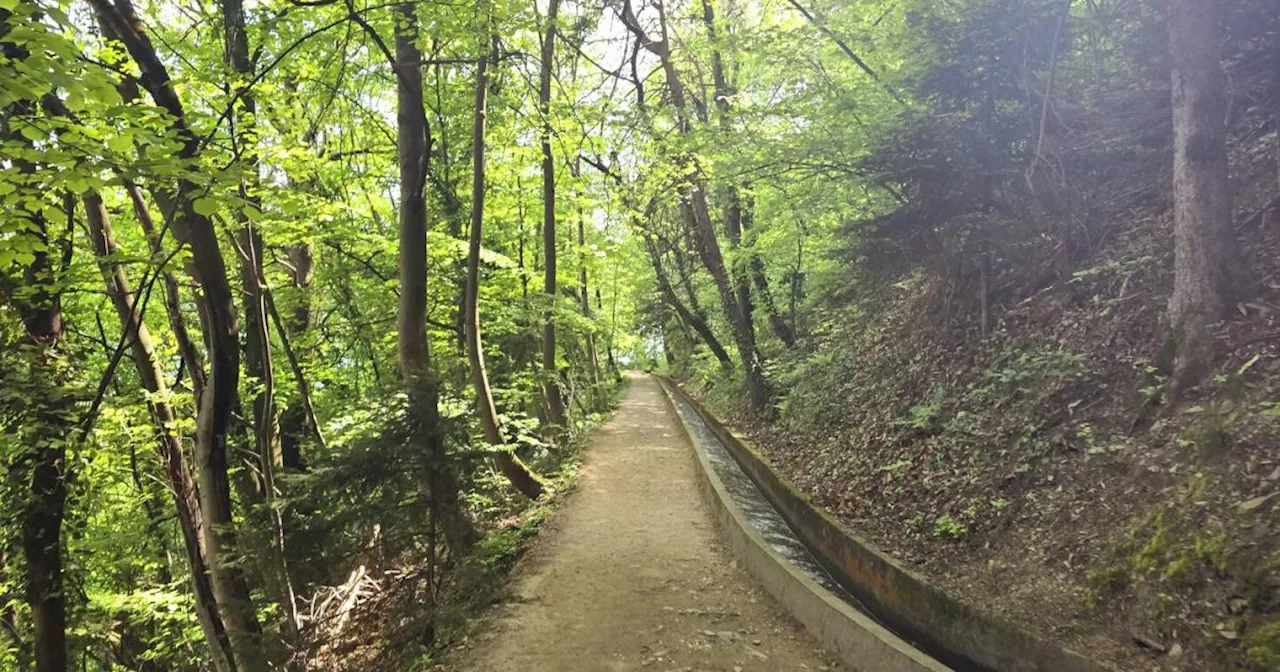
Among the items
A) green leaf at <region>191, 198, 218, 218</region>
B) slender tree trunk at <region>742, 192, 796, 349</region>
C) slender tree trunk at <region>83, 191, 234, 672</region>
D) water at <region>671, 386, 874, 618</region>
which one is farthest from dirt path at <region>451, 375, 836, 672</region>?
slender tree trunk at <region>742, 192, 796, 349</region>

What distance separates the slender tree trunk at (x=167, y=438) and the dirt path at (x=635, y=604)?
2717 millimetres

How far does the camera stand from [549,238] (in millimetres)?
13344

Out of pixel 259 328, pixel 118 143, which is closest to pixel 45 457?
pixel 259 328

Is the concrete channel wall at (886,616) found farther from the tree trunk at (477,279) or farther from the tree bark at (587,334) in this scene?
the tree bark at (587,334)

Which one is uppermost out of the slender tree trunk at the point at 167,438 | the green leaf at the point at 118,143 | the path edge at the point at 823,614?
the green leaf at the point at 118,143

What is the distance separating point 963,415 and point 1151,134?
4055 millimetres

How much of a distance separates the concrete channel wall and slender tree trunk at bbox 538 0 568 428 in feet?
22.9

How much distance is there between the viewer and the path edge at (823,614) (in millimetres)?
4230

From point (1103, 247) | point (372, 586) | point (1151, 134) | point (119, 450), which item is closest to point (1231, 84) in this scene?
point (1151, 134)

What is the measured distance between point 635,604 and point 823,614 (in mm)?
1847

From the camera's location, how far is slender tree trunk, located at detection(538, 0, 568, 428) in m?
11.4

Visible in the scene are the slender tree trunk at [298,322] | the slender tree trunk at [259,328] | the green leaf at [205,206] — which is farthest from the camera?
the slender tree trunk at [298,322]

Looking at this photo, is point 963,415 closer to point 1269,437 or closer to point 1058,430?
point 1058,430

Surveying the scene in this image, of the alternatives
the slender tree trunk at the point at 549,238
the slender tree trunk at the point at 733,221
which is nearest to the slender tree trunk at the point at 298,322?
the slender tree trunk at the point at 549,238
